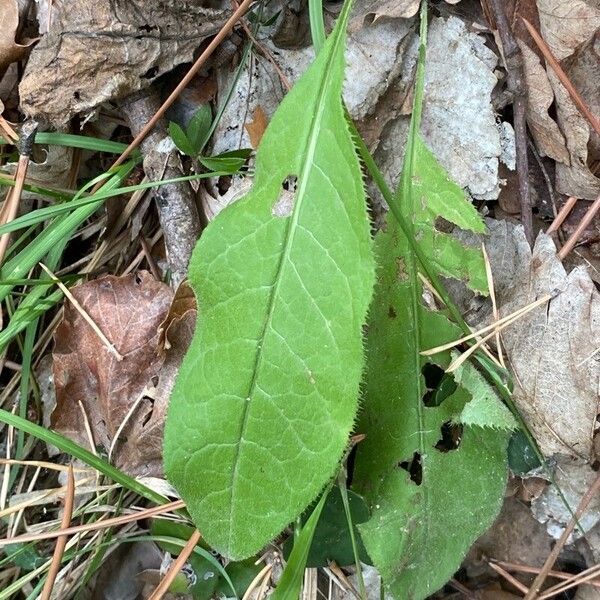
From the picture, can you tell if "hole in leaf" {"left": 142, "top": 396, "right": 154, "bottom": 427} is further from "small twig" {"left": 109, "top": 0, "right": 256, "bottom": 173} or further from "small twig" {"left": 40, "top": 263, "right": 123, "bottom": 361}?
"small twig" {"left": 109, "top": 0, "right": 256, "bottom": 173}

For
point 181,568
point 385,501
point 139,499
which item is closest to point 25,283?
point 139,499

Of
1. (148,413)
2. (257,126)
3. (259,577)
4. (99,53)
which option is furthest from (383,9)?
(259,577)

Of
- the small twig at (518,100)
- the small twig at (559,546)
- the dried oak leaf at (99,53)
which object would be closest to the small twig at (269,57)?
the dried oak leaf at (99,53)

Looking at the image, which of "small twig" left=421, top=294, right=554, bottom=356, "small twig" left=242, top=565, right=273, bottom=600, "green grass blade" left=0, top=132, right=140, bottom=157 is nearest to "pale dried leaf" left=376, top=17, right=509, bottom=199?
"small twig" left=421, top=294, right=554, bottom=356

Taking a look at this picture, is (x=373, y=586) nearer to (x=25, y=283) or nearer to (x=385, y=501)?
(x=385, y=501)

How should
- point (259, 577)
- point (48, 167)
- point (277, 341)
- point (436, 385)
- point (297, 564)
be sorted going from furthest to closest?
point (48, 167), point (259, 577), point (436, 385), point (297, 564), point (277, 341)

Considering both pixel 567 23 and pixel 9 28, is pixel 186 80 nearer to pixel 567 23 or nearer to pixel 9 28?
pixel 9 28

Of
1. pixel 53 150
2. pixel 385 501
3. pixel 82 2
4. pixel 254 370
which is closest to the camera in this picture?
pixel 254 370
